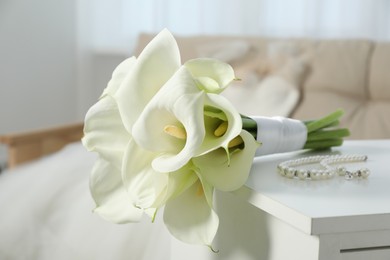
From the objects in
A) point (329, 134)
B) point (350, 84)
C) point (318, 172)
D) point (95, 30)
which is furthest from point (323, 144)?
point (95, 30)

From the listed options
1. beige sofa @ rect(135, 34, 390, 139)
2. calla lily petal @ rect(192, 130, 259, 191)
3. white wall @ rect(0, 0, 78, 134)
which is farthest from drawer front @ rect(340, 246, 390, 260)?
white wall @ rect(0, 0, 78, 134)

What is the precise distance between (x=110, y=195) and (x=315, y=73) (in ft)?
5.00

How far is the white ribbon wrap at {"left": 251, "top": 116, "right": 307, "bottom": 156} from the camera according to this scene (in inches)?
33.5

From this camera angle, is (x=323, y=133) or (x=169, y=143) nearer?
(x=169, y=143)

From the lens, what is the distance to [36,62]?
3105 millimetres

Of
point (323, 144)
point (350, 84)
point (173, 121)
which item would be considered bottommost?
point (350, 84)

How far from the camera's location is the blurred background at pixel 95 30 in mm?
3027

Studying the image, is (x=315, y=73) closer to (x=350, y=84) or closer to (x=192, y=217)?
(x=350, y=84)

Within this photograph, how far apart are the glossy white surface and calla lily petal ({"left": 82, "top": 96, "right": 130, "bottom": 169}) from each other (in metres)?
0.14

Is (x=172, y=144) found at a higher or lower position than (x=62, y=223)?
higher

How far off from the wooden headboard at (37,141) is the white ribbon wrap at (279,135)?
45.1 inches

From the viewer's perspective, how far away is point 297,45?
2.28m

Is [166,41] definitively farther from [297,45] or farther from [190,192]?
[297,45]

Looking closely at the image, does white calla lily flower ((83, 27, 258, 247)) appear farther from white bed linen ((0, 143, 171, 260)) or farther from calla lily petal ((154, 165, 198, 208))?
white bed linen ((0, 143, 171, 260))
